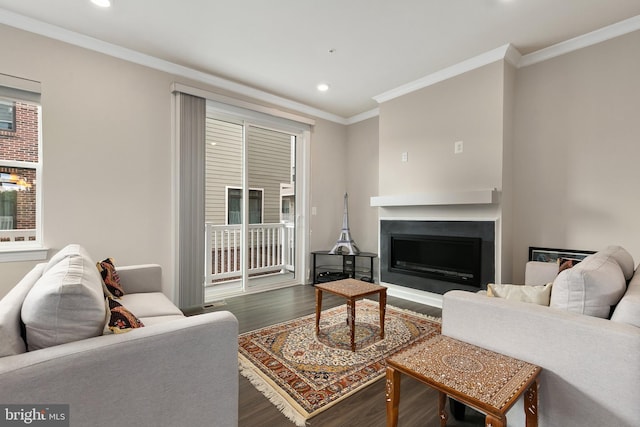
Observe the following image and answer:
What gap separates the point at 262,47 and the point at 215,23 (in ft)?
1.72

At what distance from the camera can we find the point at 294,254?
4836 millimetres

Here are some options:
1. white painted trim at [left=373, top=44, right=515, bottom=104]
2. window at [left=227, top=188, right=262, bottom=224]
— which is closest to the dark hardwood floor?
window at [left=227, top=188, right=262, bottom=224]

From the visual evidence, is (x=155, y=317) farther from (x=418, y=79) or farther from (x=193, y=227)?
(x=418, y=79)

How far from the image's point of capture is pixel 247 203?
4.34 metres

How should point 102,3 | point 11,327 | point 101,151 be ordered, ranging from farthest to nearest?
point 101,151 < point 102,3 < point 11,327

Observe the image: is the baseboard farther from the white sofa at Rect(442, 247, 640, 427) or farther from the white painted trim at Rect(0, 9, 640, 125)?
the white painted trim at Rect(0, 9, 640, 125)

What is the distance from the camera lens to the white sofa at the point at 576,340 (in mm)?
1176

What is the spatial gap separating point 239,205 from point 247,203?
185 mm

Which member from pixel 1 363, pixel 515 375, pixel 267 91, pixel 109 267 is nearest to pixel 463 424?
pixel 515 375

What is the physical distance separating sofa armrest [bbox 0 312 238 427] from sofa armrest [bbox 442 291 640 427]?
129cm

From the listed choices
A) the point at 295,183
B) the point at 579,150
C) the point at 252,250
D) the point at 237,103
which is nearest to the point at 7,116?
the point at 237,103

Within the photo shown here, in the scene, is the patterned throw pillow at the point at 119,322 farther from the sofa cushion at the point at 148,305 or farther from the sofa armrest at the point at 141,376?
the sofa cushion at the point at 148,305

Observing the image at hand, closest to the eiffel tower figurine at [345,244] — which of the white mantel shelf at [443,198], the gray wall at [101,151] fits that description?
the white mantel shelf at [443,198]

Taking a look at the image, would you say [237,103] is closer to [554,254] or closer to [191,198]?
[191,198]
